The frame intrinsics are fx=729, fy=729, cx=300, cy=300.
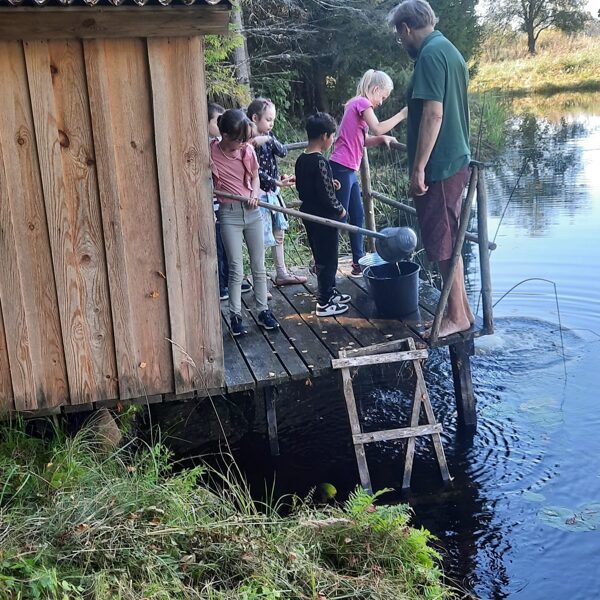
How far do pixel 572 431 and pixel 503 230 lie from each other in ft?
20.4

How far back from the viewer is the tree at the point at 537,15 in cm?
3491

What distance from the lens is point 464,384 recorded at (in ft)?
19.1

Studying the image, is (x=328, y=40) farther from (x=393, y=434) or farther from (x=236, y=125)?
(x=393, y=434)

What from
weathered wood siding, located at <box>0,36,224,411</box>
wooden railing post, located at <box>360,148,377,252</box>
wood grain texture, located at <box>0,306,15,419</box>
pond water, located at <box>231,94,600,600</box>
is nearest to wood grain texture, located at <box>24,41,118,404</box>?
weathered wood siding, located at <box>0,36,224,411</box>

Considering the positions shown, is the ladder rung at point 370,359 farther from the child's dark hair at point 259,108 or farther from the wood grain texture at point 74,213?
the child's dark hair at point 259,108

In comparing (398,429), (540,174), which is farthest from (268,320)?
(540,174)

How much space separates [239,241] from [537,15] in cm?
3569

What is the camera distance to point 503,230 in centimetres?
1152

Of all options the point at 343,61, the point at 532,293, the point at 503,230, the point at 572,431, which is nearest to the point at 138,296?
the point at 572,431

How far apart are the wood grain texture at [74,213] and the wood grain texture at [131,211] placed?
0.06m

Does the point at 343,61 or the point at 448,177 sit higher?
the point at 343,61

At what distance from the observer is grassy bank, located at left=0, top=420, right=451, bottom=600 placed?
119 inches

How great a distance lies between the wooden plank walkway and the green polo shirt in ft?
4.07

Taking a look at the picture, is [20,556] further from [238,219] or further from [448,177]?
[448,177]
